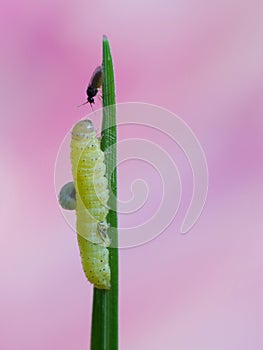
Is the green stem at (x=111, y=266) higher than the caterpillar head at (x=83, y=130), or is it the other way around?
the caterpillar head at (x=83, y=130)

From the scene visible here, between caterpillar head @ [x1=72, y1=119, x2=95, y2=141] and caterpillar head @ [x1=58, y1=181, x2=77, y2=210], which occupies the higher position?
caterpillar head @ [x1=72, y1=119, x2=95, y2=141]

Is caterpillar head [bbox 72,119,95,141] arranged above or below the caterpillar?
above

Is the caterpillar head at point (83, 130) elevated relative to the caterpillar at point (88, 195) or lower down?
elevated

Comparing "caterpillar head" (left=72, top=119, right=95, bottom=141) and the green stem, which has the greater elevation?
"caterpillar head" (left=72, top=119, right=95, bottom=141)
